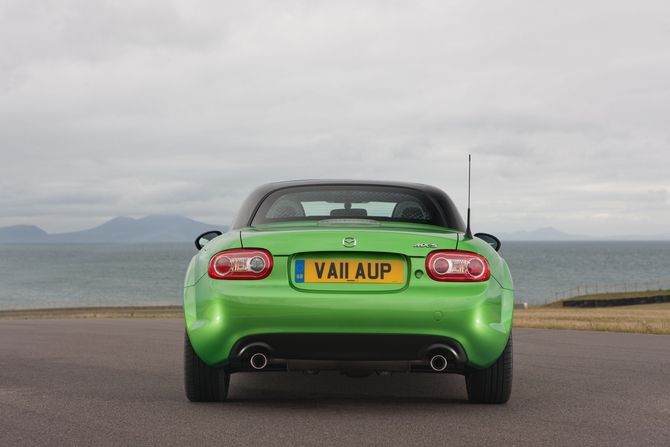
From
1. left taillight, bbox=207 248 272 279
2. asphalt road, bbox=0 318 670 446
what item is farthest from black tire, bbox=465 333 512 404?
left taillight, bbox=207 248 272 279

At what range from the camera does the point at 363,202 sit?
19.6 feet

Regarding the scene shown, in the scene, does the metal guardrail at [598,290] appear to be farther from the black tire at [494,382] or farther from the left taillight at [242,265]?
the left taillight at [242,265]

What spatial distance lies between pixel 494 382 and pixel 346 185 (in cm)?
196

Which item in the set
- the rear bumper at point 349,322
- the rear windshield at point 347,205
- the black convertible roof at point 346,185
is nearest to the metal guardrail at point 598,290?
A: the rear windshield at point 347,205

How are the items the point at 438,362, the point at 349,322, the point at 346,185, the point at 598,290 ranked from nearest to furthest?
the point at 349,322 < the point at 438,362 < the point at 346,185 < the point at 598,290

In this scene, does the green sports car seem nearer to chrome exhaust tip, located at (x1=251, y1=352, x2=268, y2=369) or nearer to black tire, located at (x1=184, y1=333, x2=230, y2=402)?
chrome exhaust tip, located at (x1=251, y1=352, x2=268, y2=369)

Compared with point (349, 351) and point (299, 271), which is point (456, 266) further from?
point (299, 271)

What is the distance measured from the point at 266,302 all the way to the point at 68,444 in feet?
4.35

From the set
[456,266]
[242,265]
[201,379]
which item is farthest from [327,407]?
[456,266]

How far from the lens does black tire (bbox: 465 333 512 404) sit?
4742mm

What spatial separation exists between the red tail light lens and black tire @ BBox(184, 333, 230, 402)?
1.58 metres

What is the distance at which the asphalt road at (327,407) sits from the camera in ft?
12.9

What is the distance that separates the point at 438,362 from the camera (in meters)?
4.35

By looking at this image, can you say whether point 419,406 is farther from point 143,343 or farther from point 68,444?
point 143,343
